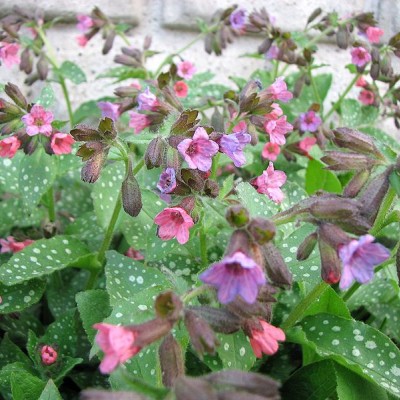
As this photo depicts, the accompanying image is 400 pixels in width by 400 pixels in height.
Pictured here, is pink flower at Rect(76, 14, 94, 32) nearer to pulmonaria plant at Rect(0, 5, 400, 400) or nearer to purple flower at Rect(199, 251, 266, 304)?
pulmonaria plant at Rect(0, 5, 400, 400)

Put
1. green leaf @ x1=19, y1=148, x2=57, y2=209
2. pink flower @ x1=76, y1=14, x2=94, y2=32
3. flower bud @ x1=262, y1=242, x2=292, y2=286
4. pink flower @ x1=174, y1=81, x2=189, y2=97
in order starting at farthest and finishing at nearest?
pink flower @ x1=76, y1=14, x2=94, y2=32 < pink flower @ x1=174, y1=81, x2=189, y2=97 < green leaf @ x1=19, y1=148, x2=57, y2=209 < flower bud @ x1=262, y1=242, x2=292, y2=286

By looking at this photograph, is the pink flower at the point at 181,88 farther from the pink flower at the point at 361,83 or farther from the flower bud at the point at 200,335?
the flower bud at the point at 200,335

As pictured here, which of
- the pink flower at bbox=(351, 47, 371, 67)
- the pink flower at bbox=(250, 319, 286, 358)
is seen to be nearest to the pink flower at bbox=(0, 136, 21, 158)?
the pink flower at bbox=(250, 319, 286, 358)

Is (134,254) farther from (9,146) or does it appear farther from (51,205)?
(9,146)

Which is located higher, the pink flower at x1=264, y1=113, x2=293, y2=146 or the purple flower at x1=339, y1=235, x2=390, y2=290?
the purple flower at x1=339, y1=235, x2=390, y2=290

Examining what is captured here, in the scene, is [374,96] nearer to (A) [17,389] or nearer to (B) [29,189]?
(B) [29,189]

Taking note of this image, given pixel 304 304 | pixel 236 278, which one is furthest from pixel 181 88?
pixel 236 278
